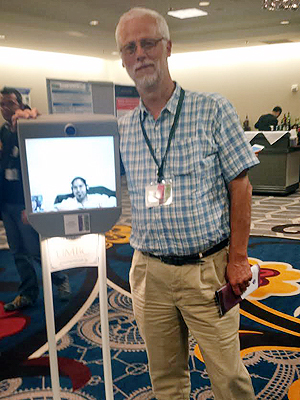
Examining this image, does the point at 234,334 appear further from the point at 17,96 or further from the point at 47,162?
the point at 17,96

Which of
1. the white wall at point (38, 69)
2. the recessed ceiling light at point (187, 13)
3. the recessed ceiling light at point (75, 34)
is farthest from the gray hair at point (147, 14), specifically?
the white wall at point (38, 69)

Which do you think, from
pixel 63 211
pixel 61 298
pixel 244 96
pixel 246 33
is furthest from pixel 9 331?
pixel 244 96

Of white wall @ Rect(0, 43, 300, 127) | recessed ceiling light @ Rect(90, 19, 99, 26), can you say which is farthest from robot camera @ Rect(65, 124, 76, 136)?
white wall @ Rect(0, 43, 300, 127)

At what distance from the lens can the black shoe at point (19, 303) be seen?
285 cm

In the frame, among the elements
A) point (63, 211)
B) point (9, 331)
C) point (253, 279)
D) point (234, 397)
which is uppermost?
point (63, 211)

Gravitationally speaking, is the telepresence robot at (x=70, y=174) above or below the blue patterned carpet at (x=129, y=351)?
above

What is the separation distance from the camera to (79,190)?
1.27 metres

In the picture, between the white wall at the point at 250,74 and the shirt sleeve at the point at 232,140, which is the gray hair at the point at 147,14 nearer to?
the shirt sleeve at the point at 232,140

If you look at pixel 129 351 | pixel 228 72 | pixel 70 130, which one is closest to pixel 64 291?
pixel 129 351

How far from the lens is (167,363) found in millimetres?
1475

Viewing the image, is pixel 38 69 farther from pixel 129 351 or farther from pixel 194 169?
pixel 194 169

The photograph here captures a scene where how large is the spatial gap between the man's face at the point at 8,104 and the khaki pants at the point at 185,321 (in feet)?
5.15

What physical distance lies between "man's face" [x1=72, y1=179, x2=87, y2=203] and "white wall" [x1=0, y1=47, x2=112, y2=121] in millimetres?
8525

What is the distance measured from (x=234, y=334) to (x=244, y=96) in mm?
9765
